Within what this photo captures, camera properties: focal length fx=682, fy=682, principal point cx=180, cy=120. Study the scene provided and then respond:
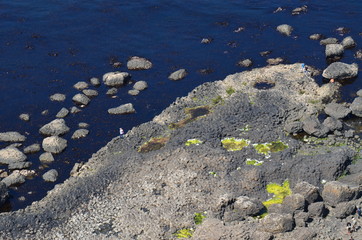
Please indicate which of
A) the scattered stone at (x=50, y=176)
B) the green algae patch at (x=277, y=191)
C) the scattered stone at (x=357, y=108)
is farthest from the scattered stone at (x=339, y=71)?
the scattered stone at (x=50, y=176)

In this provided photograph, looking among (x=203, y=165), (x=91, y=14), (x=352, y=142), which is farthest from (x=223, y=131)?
(x=91, y=14)

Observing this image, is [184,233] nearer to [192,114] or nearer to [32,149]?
[192,114]

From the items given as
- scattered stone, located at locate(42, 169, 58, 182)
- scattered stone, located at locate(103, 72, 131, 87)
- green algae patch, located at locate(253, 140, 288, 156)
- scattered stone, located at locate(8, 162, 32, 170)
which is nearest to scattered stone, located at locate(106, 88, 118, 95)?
scattered stone, located at locate(103, 72, 131, 87)

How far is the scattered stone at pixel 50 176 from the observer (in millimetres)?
50906

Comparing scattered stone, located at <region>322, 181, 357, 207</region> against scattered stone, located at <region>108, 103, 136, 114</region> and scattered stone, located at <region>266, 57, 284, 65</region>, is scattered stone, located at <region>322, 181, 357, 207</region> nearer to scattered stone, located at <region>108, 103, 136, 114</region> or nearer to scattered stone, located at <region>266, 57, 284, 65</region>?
scattered stone, located at <region>108, 103, 136, 114</region>

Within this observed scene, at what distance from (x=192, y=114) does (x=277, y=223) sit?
1734 centimetres

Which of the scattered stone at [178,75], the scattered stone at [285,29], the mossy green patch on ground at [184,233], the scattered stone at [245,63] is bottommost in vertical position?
the mossy green patch on ground at [184,233]

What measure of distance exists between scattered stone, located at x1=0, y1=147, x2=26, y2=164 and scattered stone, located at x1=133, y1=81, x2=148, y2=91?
13.7 meters

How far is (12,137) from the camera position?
184 ft

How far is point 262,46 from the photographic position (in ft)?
229

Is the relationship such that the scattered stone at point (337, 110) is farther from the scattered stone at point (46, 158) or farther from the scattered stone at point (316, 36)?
the scattered stone at point (46, 158)

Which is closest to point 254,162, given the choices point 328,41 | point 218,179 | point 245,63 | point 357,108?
point 218,179

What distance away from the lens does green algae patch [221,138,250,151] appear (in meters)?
50.0

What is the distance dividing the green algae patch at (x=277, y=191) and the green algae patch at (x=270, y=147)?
11.7 feet
